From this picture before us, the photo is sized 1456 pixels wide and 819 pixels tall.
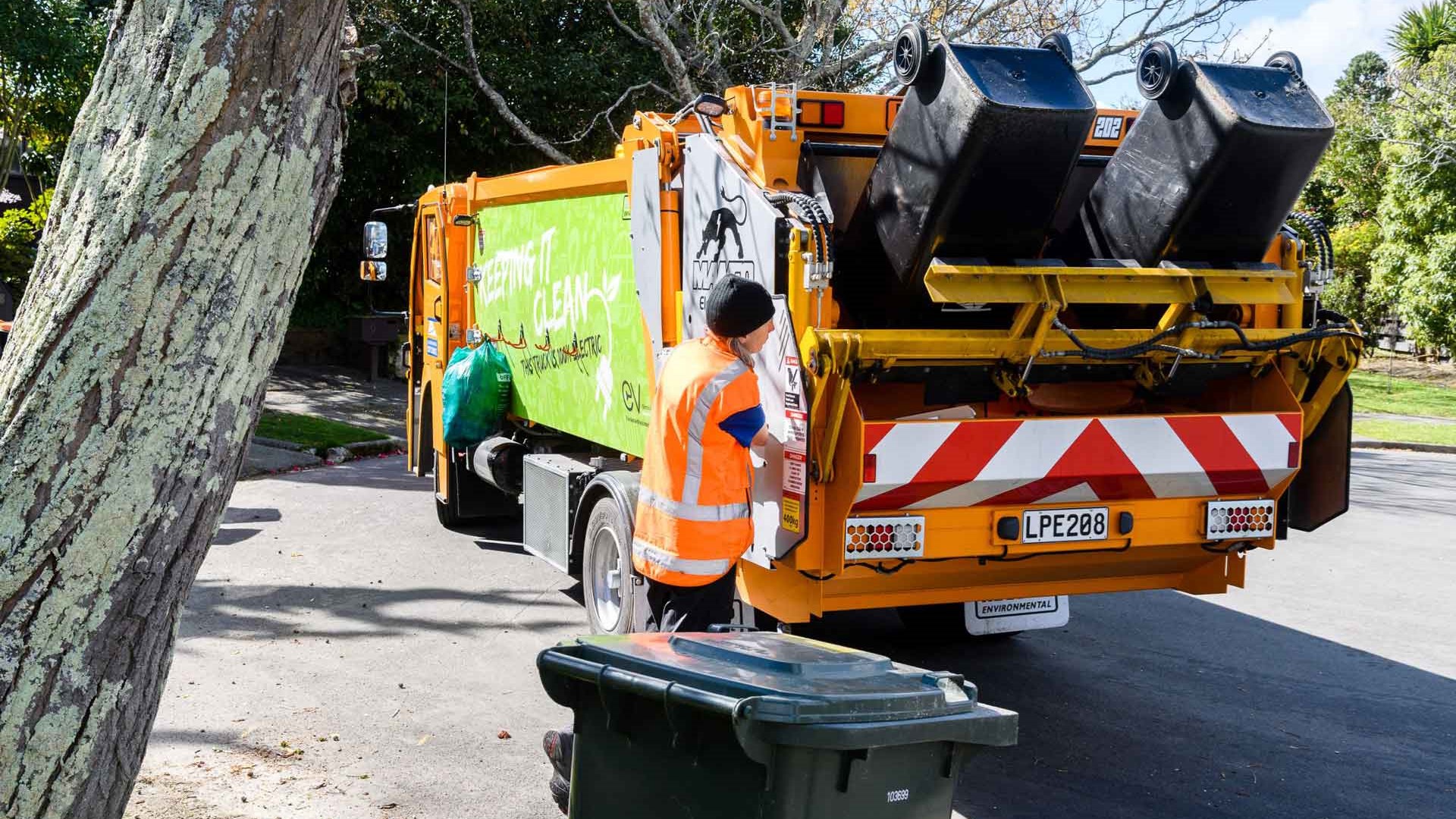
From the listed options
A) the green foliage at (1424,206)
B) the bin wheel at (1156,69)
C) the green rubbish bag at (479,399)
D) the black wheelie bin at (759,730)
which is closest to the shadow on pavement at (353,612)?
the green rubbish bag at (479,399)

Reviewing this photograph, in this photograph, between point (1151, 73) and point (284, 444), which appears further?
point (284, 444)

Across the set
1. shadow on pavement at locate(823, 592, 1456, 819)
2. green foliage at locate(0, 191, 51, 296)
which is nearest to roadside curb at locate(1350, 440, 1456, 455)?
shadow on pavement at locate(823, 592, 1456, 819)

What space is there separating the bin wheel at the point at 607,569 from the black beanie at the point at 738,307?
1728 mm

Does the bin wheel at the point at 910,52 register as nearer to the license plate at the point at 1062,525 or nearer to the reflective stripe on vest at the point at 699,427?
the reflective stripe on vest at the point at 699,427

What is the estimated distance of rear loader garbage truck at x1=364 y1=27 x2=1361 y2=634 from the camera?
14.8ft

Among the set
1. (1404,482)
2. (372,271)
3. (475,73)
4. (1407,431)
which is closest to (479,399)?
(372,271)

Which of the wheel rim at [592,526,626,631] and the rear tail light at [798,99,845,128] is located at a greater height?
the rear tail light at [798,99,845,128]

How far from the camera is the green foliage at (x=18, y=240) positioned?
14.1m

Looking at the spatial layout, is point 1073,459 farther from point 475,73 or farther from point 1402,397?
point 1402,397

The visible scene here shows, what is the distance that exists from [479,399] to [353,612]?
1876 mm

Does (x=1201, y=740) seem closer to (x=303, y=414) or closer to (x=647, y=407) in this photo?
(x=647, y=407)

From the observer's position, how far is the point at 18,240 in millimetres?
14180

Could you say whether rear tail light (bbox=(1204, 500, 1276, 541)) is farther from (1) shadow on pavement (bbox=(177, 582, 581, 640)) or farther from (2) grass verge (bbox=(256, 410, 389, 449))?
(2) grass verge (bbox=(256, 410, 389, 449))

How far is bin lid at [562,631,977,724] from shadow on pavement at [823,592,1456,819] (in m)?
1.71
